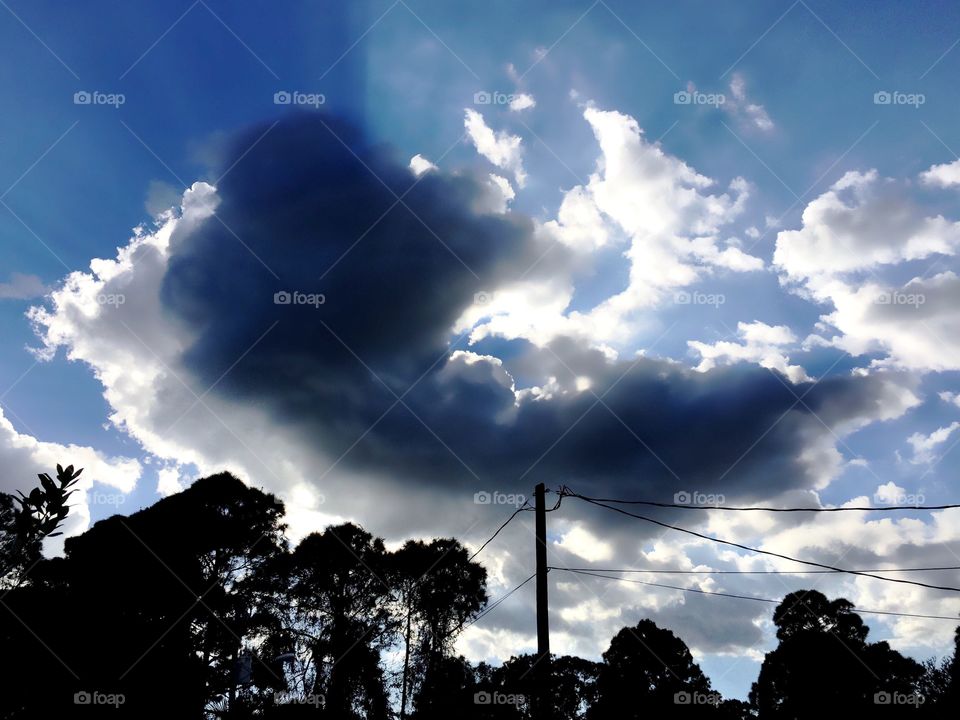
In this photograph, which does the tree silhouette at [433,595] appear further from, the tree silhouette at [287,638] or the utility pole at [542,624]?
the utility pole at [542,624]

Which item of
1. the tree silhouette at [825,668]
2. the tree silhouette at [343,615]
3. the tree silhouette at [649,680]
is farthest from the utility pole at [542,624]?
the tree silhouette at [649,680]

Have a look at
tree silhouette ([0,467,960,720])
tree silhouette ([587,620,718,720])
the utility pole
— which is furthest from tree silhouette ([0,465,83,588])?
tree silhouette ([587,620,718,720])

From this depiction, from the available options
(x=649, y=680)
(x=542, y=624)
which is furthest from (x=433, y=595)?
(x=542, y=624)

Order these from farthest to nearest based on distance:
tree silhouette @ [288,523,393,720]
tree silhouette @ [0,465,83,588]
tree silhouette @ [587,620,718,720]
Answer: tree silhouette @ [587,620,718,720], tree silhouette @ [288,523,393,720], tree silhouette @ [0,465,83,588]

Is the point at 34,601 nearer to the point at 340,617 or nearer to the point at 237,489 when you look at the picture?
the point at 237,489

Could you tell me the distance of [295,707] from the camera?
26.6 m

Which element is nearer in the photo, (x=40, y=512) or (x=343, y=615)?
(x=40, y=512)

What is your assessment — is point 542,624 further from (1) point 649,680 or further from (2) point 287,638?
(1) point 649,680

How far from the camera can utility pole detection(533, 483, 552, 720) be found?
12945mm

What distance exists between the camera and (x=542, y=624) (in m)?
13.8

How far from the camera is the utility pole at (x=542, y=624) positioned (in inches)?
510

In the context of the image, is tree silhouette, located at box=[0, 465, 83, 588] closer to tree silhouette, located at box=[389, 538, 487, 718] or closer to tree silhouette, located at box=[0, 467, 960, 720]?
tree silhouette, located at box=[0, 467, 960, 720]

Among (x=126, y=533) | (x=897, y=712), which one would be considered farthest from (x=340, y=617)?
(x=897, y=712)

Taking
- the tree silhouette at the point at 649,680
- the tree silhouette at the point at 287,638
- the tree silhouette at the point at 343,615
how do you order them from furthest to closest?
the tree silhouette at the point at 649,680, the tree silhouette at the point at 343,615, the tree silhouette at the point at 287,638
